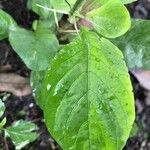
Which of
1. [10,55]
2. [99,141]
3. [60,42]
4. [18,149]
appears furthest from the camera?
[10,55]

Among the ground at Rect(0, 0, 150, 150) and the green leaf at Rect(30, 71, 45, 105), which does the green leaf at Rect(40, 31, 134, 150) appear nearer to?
the green leaf at Rect(30, 71, 45, 105)

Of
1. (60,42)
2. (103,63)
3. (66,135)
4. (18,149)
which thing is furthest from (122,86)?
(18,149)

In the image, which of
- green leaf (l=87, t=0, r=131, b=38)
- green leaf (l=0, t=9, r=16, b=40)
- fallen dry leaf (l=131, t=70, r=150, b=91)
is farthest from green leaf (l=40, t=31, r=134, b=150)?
fallen dry leaf (l=131, t=70, r=150, b=91)

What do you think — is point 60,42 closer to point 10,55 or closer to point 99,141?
point 10,55

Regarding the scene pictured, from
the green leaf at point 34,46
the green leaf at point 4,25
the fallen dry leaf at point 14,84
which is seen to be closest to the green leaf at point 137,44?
the green leaf at point 34,46

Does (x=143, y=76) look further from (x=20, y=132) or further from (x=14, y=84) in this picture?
(x=20, y=132)

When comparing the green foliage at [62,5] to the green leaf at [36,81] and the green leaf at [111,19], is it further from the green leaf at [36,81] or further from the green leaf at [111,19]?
the green leaf at [36,81]
